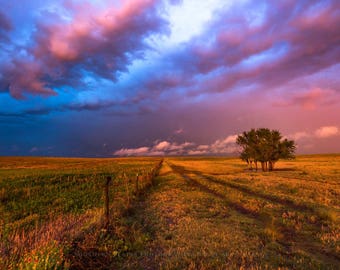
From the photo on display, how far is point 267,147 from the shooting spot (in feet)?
220

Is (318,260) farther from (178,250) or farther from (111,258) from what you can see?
(111,258)

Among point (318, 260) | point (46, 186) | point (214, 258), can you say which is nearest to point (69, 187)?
point (46, 186)

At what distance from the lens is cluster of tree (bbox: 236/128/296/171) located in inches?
2662

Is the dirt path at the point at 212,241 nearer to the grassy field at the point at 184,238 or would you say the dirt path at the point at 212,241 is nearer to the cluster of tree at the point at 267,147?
the grassy field at the point at 184,238

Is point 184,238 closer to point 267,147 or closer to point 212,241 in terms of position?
point 212,241

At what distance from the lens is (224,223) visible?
507 inches

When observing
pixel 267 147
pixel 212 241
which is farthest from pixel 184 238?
pixel 267 147

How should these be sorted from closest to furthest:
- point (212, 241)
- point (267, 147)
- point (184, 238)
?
point (212, 241) → point (184, 238) → point (267, 147)

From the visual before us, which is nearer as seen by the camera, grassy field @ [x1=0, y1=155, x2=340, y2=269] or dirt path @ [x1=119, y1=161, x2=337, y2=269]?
grassy field @ [x1=0, y1=155, x2=340, y2=269]

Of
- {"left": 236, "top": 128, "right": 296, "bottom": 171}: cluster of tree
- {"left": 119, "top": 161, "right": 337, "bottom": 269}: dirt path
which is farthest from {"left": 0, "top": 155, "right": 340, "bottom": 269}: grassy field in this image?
{"left": 236, "top": 128, "right": 296, "bottom": 171}: cluster of tree

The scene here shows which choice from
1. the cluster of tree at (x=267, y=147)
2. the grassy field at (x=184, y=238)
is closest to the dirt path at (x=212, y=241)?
the grassy field at (x=184, y=238)

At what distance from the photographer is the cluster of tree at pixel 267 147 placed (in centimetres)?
6762

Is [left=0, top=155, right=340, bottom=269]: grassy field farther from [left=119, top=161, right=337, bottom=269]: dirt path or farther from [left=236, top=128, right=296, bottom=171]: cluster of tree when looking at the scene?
[left=236, top=128, right=296, bottom=171]: cluster of tree

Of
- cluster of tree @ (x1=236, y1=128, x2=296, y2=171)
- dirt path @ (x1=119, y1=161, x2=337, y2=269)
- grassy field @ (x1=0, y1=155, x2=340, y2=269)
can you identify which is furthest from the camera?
cluster of tree @ (x1=236, y1=128, x2=296, y2=171)
